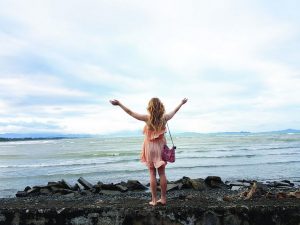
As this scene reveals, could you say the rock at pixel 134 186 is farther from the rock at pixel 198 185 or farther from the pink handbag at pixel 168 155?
the pink handbag at pixel 168 155

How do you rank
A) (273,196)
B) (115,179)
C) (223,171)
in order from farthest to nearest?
A: (223,171) → (115,179) → (273,196)

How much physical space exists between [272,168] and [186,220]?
62.6 ft

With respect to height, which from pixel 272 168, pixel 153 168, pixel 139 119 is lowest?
pixel 272 168

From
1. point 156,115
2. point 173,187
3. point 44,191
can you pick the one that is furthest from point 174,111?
point 44,191

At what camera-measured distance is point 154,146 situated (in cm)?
570

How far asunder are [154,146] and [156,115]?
45cm

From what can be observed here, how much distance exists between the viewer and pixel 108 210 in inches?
207

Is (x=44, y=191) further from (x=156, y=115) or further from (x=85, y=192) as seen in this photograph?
(x=156, y=115)

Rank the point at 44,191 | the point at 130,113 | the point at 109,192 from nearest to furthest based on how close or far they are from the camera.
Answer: the point at 130,113 < the point at 109,192 < the point at 44,191

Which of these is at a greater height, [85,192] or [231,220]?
[231,220]

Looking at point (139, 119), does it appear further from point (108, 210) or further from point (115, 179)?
point (115, 179)

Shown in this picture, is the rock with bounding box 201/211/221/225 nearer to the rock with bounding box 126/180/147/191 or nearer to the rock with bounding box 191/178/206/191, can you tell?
the rock with bounding box 191/178/206/191

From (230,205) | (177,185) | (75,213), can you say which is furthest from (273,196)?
(177,185)

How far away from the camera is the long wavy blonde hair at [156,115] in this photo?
222 inches
